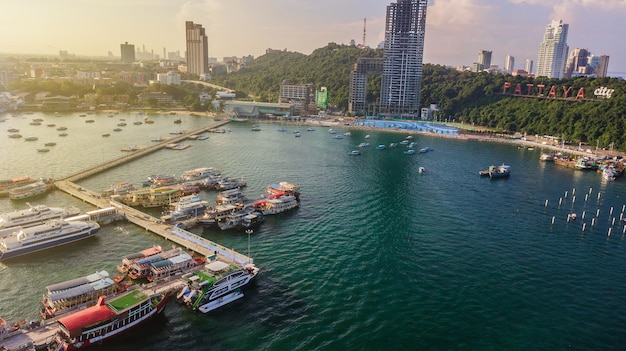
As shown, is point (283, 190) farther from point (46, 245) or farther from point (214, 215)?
point (46, 245)

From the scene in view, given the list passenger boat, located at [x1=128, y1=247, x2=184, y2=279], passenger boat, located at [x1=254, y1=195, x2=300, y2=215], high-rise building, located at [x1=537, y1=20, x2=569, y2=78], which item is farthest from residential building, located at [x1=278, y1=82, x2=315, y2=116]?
high-rise building, located at [x1=537, y1=20, x2=569, y2=78]

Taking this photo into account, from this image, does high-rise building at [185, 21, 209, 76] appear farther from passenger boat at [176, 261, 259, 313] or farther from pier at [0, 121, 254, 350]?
passenger boat at [176, 261, 259, 313]

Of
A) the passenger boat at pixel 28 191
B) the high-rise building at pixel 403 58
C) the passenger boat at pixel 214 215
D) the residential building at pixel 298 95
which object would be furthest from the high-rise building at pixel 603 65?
the passenger boat at pixel 28 191

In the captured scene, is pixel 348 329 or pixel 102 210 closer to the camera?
pixel 348 329

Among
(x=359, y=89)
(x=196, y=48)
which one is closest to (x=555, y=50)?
(x=359, y=89)

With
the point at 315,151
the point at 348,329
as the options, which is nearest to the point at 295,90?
the point at 315,151

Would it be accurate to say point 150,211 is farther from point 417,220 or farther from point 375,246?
point 417,220
